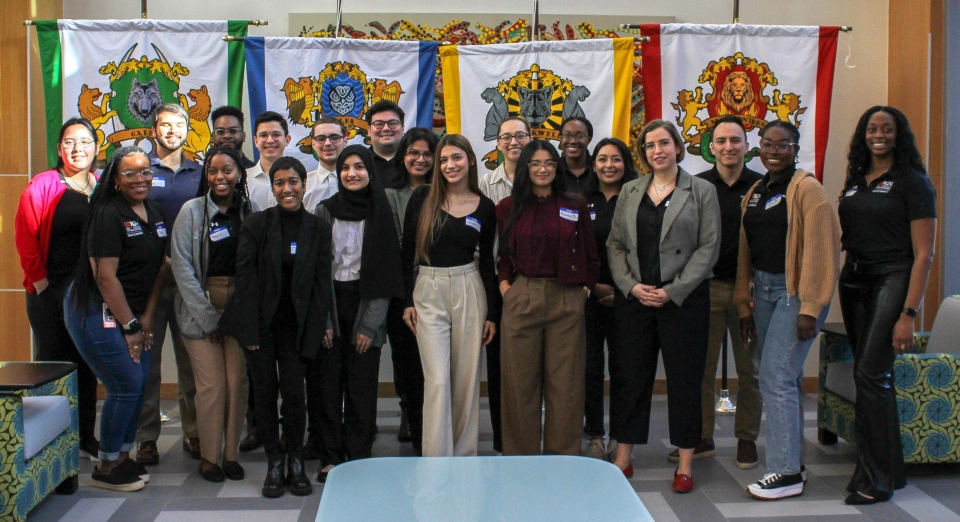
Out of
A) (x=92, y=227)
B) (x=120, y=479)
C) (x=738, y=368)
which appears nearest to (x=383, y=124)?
(x=92, y=227)

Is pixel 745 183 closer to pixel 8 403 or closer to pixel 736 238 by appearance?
pixel 736 238

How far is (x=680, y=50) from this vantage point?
5.13 meters

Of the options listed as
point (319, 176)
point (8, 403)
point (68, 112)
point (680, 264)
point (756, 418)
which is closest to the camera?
point (8, 403)

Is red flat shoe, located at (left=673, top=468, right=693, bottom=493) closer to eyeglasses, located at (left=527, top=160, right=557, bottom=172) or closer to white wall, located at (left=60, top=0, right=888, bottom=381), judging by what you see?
eyeglasses, located at (left=527, top=160, right=557, bottom=172)

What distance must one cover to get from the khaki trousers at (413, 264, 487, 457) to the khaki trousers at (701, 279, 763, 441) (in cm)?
128

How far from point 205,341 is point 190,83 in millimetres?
2188

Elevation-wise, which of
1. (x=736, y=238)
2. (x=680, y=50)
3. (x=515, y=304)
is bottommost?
(x=515, y=304)

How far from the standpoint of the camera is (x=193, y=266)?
356 centimetres

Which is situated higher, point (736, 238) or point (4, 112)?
point (4, 112)

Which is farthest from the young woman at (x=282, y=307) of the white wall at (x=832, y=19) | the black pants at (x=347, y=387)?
the white wall at (x=832, y=19)

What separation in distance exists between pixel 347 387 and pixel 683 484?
162 centimetres

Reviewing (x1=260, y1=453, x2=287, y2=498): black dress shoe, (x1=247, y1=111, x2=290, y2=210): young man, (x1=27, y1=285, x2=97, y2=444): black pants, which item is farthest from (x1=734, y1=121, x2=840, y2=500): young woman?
(x1=27, y1=285, x2=97, y2=444): black pants

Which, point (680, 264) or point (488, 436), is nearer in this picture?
point (680, 264)

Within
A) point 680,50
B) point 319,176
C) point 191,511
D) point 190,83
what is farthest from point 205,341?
point 680,50
